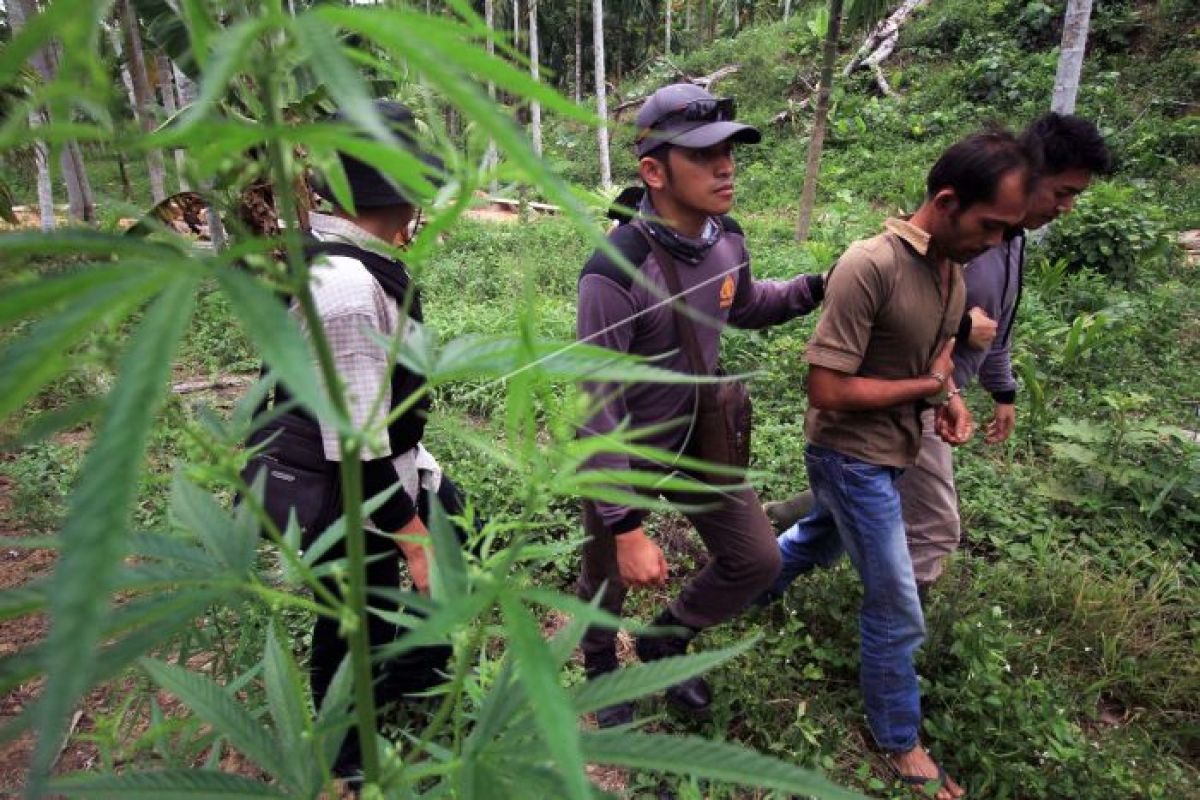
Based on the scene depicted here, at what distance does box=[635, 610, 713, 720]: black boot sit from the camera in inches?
103

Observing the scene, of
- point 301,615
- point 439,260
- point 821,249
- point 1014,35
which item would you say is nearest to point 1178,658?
point 301,615

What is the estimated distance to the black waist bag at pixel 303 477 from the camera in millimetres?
1853

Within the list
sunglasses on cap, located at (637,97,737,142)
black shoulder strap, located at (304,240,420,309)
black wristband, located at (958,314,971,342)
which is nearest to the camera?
black shoulder strap, located at (304,240,420,309)

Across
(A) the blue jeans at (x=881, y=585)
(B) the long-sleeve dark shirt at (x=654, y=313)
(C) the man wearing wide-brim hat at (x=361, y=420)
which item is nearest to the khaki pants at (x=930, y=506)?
(A) the blue jeans at (x=881, y=585)

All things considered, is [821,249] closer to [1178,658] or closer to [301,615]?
[1178,658]

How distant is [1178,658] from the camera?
2873 millimetres

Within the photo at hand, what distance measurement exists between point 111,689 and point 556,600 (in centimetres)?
293

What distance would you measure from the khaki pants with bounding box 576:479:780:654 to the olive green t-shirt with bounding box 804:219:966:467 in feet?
1.35

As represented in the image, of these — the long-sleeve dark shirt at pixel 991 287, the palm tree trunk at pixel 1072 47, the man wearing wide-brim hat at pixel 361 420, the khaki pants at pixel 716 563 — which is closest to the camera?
the man wearing wide-brim hat at pixel 361 420

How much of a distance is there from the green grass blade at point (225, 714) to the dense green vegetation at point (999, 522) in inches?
2.3

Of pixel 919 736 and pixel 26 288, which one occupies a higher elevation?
pixel 26 288

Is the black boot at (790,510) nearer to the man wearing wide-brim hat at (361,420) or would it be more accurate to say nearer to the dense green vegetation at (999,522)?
the dense green vegetation at (999,522)

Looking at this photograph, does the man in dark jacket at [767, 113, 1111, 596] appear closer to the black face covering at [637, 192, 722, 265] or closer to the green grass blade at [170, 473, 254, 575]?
the black face covering at [637, 192, 722, 265]

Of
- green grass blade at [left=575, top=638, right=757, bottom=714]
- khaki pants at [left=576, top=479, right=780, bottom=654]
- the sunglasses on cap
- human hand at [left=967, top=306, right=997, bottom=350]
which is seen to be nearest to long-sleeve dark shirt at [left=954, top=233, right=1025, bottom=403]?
human hand at [left=967, top=306, right=997, bottom=350]
